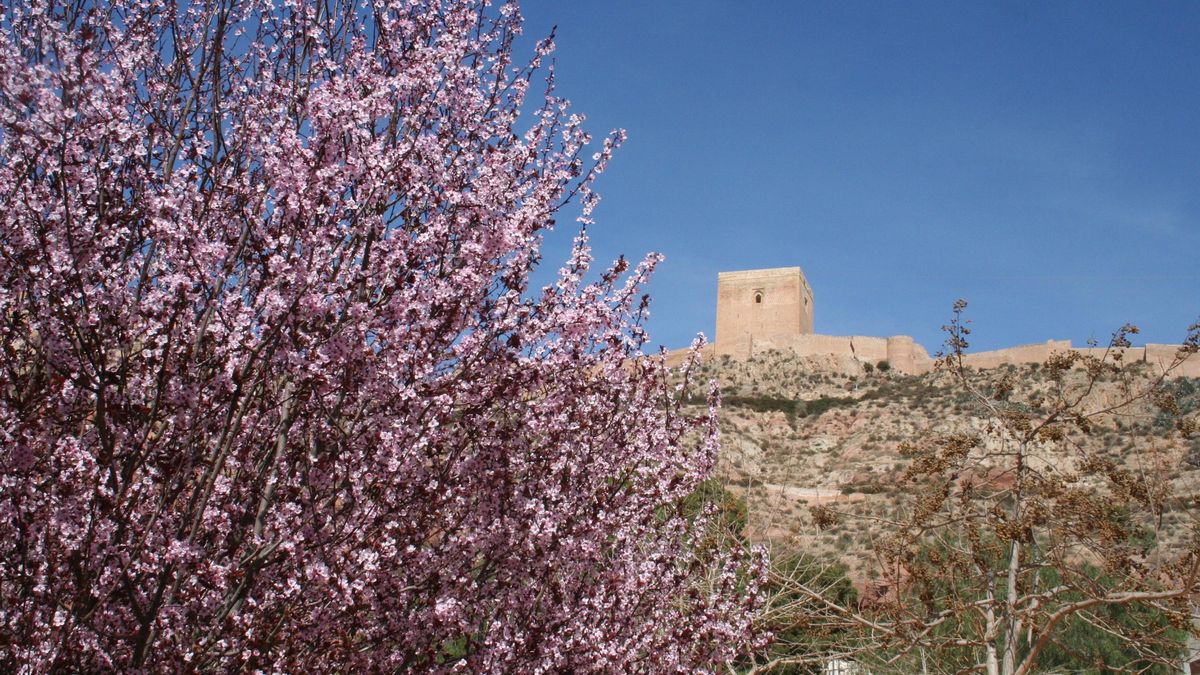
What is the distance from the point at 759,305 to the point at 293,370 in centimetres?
5957

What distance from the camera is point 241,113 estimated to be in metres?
5.12

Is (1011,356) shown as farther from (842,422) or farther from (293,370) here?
(293,370)

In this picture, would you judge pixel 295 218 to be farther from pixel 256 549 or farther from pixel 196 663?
pixel 196 663

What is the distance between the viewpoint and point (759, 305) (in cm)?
6212

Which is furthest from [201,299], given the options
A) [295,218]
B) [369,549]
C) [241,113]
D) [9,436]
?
[241,113]

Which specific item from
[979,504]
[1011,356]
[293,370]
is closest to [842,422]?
[1011,356]

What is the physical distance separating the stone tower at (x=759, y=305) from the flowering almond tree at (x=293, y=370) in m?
55.2

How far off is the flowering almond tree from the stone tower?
55.2m

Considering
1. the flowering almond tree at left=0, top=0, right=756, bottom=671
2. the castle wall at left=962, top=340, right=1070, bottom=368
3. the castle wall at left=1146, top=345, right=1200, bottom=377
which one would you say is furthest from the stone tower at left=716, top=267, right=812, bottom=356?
the flowering almond tree at left=0, top=0, right=756, bottom=671

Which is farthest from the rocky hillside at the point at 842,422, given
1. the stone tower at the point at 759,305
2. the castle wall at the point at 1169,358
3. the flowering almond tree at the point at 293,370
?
the flowering almond tree at the point at 293,370

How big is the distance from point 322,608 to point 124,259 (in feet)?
5.72

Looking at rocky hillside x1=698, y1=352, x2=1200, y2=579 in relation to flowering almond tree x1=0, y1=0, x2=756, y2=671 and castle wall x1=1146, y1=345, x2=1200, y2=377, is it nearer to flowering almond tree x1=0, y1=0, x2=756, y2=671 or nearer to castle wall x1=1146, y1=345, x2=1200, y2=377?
castle wall x1=1146, y1=345, x2=1200, y2=377

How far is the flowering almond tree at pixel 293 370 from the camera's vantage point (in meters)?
3.59

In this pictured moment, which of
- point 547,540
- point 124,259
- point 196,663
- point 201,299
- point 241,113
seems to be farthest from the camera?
point 241,113
